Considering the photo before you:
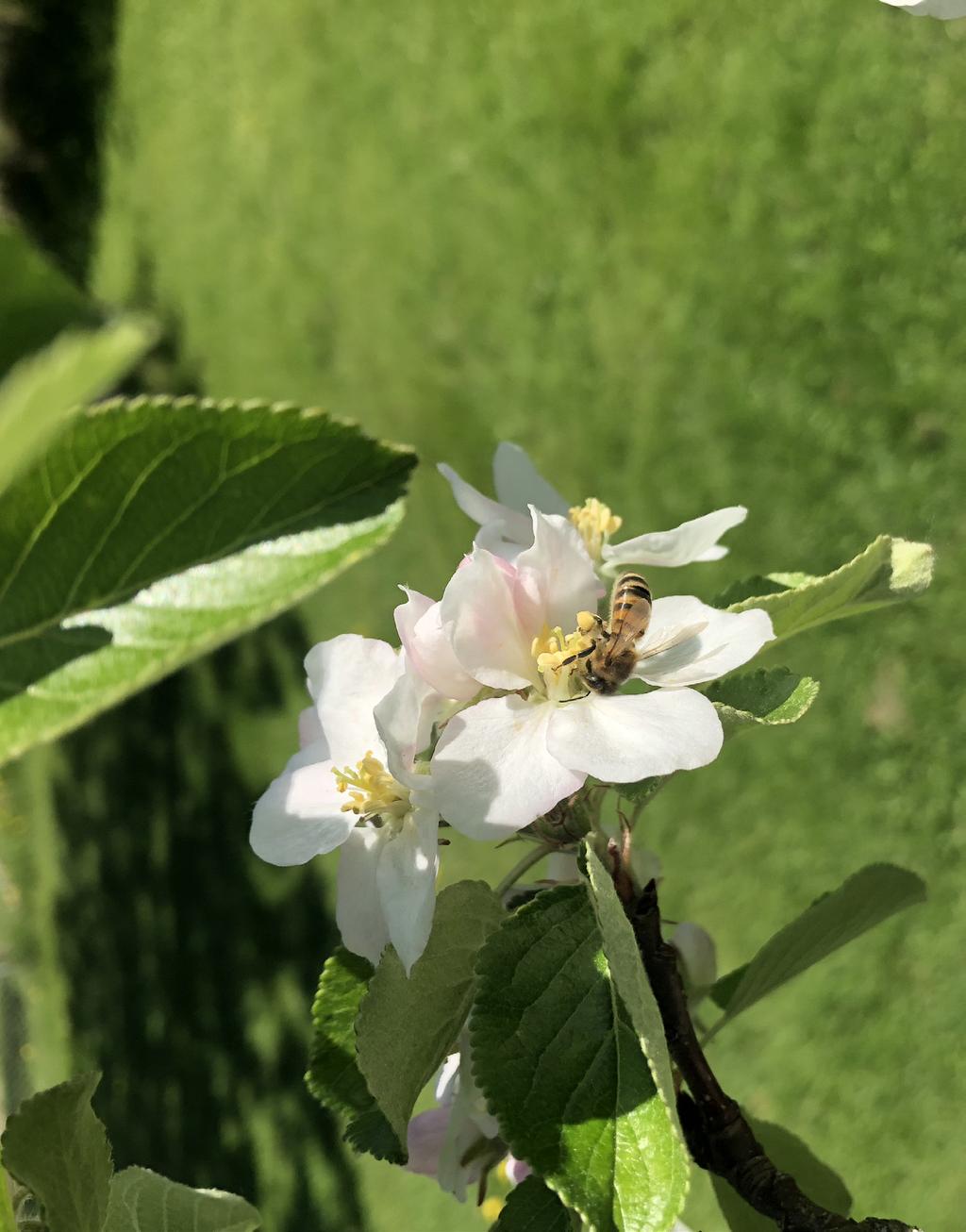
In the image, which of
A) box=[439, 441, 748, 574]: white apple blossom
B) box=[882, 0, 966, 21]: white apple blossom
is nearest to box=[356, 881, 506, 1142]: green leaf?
box=[439, 441, 748, 574]: white apple blossom

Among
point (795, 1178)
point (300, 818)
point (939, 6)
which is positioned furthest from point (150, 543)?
point (795, 1178)

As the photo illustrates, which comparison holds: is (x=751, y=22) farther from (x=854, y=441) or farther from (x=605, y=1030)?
(x=605, y=1030)

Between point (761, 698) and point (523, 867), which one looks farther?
point (523, 867)

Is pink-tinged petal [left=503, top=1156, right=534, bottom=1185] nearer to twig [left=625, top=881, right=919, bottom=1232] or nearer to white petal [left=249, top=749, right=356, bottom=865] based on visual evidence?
twig [left=625, top=881, right=919, bottom=1232]

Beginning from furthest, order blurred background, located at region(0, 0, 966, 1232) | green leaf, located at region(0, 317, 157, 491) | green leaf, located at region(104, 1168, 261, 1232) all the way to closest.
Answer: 1. blurred background, located at region(0, 0, 966, 1232)
2. green leaf, located at region(104, 1168, 261, 1232)
3. green leaf, located at region(0, 317, 157, 491)

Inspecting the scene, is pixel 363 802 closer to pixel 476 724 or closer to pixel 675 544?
pixel 476 724

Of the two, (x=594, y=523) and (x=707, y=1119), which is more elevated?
(x=594, y=523)
